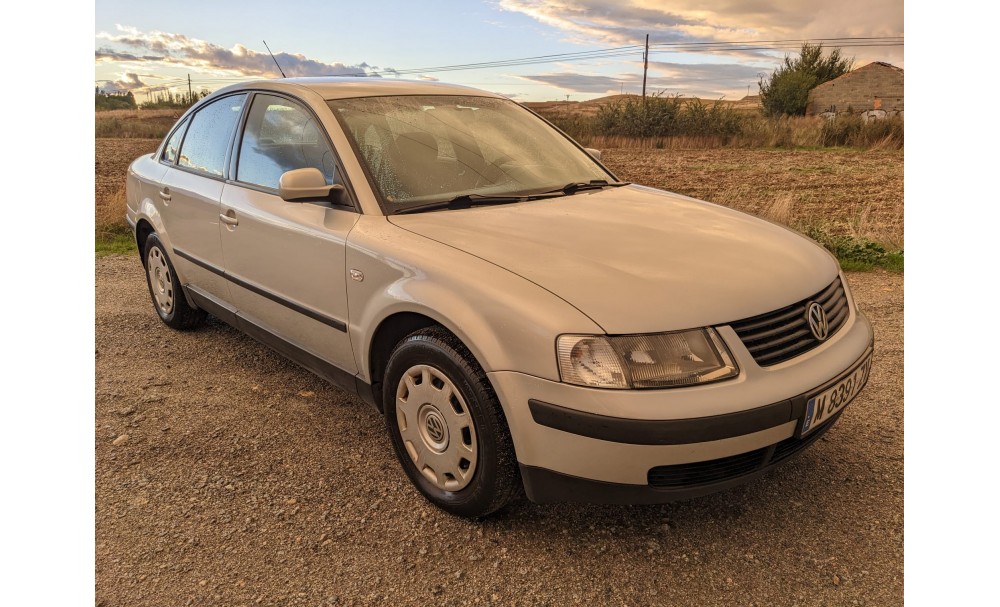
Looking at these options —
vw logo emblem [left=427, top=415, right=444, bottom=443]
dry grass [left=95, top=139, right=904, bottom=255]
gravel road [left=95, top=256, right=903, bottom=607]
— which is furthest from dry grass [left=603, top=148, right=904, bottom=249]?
vw logo emblem [left=427, top=415, right=444, bottom=443]

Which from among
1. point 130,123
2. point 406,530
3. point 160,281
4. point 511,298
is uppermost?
point 130,123

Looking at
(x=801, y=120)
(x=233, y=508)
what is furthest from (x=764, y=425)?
(x=801, y=120)

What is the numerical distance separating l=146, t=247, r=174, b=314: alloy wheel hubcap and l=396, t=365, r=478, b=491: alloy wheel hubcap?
2775mm

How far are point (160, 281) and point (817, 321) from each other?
167 inches

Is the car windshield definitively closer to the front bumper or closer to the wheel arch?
the wheel arch

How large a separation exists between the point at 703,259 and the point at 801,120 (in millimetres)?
30034

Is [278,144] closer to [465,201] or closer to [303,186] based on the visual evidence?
[303,186]

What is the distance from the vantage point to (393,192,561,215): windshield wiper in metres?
2.86

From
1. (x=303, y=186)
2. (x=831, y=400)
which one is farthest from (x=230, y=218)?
(x=831, y=400)

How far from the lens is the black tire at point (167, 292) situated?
463 centimetres

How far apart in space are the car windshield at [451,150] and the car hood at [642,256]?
7.9 inches

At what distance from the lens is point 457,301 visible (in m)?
2.32

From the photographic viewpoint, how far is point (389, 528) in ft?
8.35

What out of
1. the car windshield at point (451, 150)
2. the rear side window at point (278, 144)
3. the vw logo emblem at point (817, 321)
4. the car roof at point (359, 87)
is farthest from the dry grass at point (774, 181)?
the rear side window at point (278, 144)
